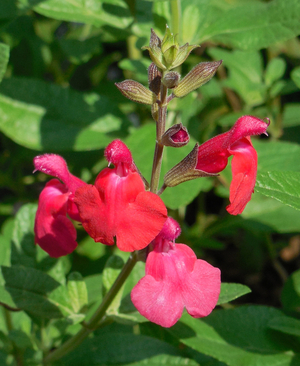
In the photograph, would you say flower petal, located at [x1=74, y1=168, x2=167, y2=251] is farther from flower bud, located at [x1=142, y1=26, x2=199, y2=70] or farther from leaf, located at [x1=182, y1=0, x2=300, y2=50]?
leaf, located at [x1=182, y1=0, x2=300, y2=50]

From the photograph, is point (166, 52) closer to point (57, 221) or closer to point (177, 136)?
point (177, 136)

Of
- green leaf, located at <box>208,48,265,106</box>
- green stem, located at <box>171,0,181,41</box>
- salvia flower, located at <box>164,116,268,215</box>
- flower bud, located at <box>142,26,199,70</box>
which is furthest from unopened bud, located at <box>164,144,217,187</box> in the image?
green leaf, located at <box>208,48,265,106</box>

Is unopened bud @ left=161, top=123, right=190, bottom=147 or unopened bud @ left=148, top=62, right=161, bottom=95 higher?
unopened bud @ left=148, top=62, right=161, bottom=95

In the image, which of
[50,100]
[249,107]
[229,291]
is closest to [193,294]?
→ [229,291]

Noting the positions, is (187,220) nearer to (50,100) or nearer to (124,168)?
(50,100)

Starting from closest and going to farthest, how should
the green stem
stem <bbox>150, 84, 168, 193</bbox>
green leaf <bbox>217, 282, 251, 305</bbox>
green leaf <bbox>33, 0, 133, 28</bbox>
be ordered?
stem <bbox>150, 84, 168, 193</bbox>, green leaf <bbox>217, 282, 251, 305</bbox>, the green stem, green leaf <bbox>33, 0, 133, 28</bbox>

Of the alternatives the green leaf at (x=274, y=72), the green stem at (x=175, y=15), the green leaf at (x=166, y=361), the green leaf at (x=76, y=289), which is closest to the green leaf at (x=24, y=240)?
the green leaf at (x=76, y=289)

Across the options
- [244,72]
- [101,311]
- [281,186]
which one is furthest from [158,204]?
[244,72]
